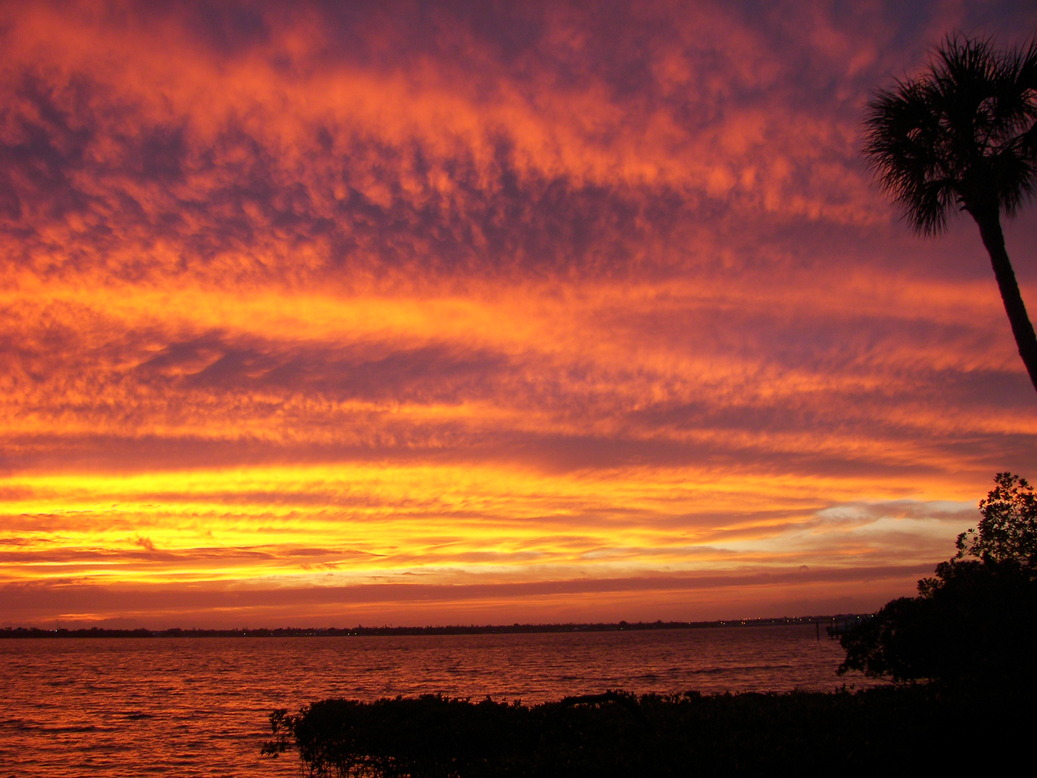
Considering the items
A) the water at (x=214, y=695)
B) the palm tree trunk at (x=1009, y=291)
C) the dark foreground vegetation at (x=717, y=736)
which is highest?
the palm tree trunk at (x=1009, y=291)

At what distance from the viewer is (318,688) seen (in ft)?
245

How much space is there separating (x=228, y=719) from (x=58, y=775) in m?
19.5

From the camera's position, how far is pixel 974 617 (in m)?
22.1

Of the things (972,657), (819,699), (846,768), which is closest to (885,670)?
(972,657)

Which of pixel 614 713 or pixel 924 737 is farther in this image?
pixel 614 713

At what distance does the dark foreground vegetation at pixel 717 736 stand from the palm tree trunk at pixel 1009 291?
21.1 feet

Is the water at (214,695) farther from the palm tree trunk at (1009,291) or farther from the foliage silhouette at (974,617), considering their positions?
the palm tree trunk at (1009,291)

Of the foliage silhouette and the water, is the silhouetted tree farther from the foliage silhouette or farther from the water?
the water

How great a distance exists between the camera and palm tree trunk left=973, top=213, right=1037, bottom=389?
47.9 feet

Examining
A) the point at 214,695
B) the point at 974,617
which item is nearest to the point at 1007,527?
the point at 974,617

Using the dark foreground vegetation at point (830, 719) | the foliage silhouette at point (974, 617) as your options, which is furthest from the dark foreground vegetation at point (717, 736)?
the foliage silhouette at point (974, 617)

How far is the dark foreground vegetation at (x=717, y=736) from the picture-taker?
11.3 meters

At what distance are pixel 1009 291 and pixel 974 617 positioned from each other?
11.5m

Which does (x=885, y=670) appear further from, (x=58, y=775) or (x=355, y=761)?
(x=58, y=775)
